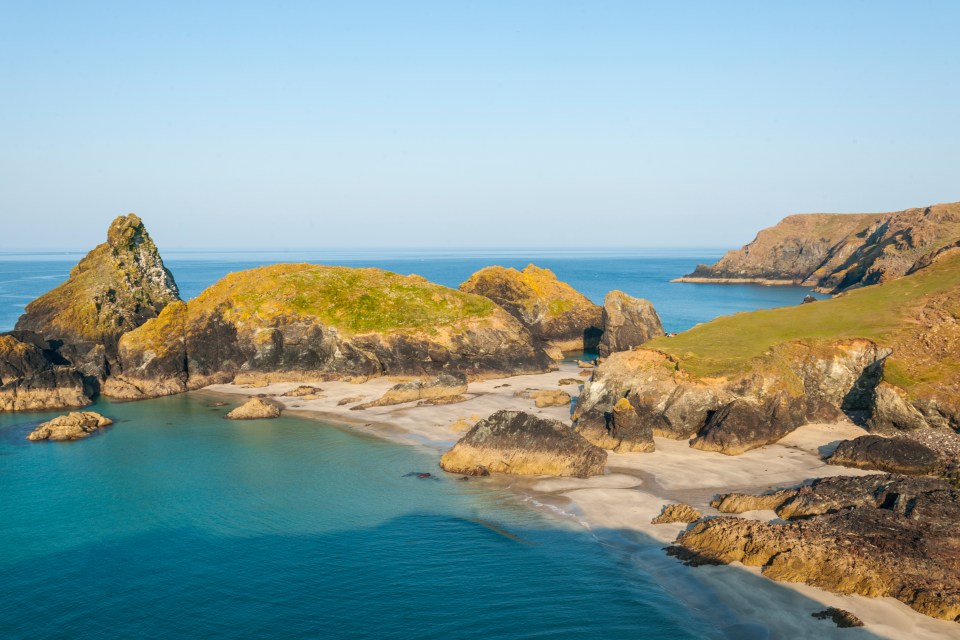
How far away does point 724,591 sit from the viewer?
78.9ft

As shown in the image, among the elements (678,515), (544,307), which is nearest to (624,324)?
(544,307)

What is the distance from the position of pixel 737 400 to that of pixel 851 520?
14.3 metres

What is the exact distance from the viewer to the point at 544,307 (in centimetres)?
8588

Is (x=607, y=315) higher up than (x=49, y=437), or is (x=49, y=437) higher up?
(x=607, y=315)

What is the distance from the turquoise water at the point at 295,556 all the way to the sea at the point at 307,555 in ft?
0.28

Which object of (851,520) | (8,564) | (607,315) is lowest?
(8,564)

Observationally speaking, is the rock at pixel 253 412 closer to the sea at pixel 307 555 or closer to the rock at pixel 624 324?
the sea at pixel 307 555

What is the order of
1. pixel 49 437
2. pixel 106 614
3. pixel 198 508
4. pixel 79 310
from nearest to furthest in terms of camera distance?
1. pixel 106 614
2. pixel 198 508
3. pixel 49 437
4. pixel 79 310

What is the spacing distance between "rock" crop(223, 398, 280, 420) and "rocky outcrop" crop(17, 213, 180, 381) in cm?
2139

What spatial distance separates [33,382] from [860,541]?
6304 cm

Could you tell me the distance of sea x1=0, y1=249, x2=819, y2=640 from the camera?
22703mm

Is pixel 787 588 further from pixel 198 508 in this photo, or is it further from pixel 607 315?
pixel 607 315

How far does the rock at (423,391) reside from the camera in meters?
56.6

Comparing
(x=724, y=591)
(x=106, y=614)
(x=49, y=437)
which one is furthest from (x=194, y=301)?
(x=724, y=591)
